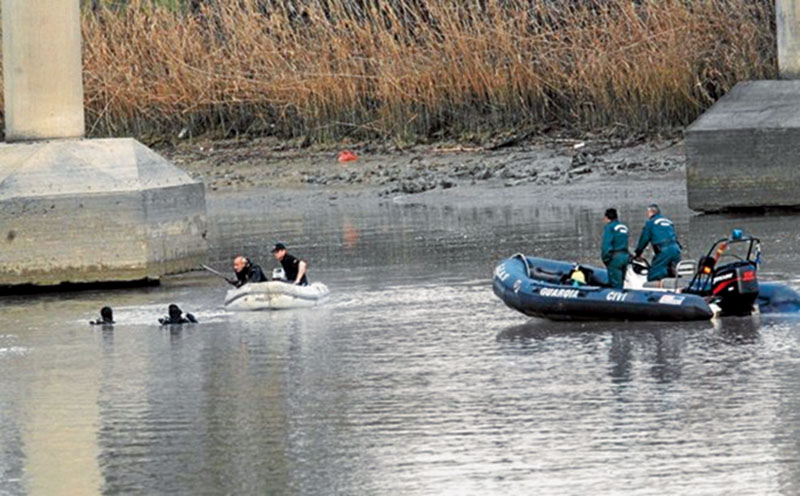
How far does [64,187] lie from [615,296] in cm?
766

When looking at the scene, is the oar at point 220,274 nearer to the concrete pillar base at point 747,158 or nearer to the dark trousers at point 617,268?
the dark trousers at point 617,268

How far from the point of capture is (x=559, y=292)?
73.6 feet

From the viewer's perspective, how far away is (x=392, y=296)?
82.5 feet

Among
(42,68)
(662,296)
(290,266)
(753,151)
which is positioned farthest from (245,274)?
(753,151)

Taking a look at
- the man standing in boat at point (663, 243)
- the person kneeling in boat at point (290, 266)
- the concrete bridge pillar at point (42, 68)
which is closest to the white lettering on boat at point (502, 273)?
the man standing in boat at point (663, 243)

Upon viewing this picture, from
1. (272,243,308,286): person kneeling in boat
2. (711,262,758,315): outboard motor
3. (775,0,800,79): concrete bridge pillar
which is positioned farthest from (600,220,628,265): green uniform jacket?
(775,0,800,79): concrete bridge pillar

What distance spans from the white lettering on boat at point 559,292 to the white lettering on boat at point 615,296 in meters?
0.35

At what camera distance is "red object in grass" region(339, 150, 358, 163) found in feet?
135

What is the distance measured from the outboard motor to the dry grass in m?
16.4

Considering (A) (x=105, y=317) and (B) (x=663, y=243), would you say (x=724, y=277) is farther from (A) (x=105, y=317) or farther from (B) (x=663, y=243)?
(A) (x=105, y=317)

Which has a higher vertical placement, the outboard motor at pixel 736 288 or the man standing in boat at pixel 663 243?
the man standing in boat at pixel 663 243

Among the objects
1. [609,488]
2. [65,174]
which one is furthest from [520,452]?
[65,174]

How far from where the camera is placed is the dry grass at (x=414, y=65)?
38844mm

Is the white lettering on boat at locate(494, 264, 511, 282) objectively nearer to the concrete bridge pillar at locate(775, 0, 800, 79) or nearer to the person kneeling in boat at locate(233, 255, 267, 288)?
the person kneeling in boat at locate(233, 255, 267, 288)
